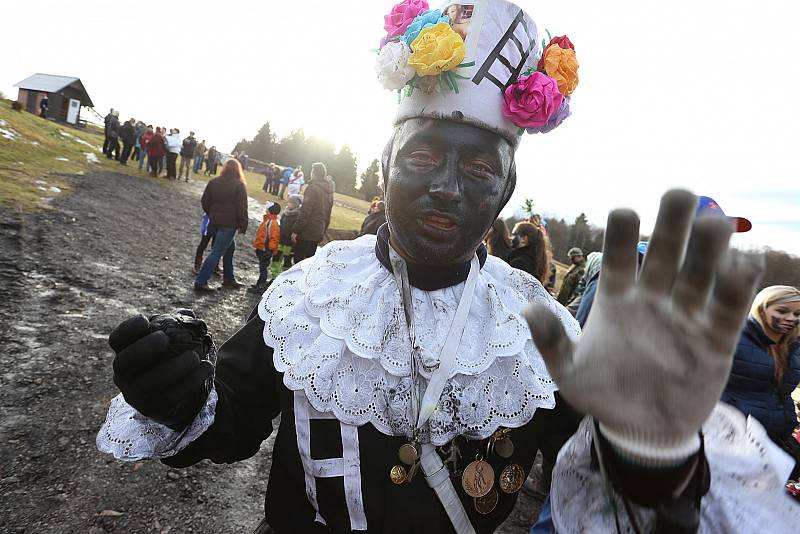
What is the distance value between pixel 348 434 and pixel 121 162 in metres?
18.2

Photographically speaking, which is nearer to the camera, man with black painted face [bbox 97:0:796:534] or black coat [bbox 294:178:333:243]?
man with black painted face [bbox 97:0:796:534]

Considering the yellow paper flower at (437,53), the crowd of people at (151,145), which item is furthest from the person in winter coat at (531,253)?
the crowd of people at (151,145)

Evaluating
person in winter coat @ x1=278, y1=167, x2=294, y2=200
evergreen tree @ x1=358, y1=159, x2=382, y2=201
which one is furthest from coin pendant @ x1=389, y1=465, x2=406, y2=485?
evergreen tree @ x1=358, y1=159, x2=382, y2=201

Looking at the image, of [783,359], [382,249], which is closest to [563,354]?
[382,249]

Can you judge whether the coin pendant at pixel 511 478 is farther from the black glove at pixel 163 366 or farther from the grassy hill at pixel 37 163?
the grassy hill at pixel 37 163

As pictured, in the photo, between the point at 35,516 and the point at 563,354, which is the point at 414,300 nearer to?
the point at 563,354

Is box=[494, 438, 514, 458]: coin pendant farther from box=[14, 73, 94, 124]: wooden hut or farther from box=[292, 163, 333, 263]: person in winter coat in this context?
box=[14, 73, 94, 124]: wooden hut

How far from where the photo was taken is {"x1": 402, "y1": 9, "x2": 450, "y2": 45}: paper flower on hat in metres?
1.41

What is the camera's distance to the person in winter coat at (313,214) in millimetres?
6445

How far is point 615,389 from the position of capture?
2.21ft

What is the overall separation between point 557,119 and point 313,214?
5.40 meters

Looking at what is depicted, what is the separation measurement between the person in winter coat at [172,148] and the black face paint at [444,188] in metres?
15.0

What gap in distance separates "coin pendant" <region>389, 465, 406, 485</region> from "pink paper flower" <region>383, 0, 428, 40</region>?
146 centimetres

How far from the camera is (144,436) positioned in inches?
45.3
